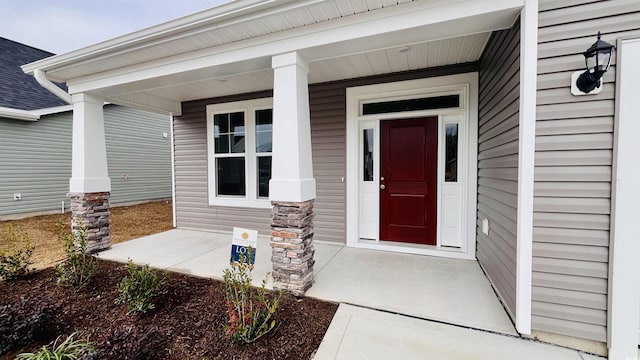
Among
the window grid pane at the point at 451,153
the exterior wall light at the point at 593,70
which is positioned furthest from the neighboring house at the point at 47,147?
the exterior wall light at the point at 593,70

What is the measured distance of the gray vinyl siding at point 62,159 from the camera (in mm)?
6570

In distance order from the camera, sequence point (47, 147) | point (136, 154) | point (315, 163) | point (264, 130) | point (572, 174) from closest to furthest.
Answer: point (572, 174) → point (315, 163) → point (264, 130) → point (47, 147) → point (136, 154)

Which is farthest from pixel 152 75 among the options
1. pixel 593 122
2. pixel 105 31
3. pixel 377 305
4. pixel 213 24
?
pixel 105 31

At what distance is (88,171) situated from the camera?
3.89 m

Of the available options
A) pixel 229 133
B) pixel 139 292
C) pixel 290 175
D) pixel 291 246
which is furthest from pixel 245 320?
pixel 229 133

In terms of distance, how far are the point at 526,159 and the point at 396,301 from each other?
161 cm

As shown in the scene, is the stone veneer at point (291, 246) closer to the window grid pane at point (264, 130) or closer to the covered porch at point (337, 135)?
the covered porch at point (337, 135)

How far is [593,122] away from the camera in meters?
1.78

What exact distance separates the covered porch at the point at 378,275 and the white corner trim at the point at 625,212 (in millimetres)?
633

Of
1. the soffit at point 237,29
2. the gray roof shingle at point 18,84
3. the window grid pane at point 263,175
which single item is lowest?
the window grid pane at point 263,175

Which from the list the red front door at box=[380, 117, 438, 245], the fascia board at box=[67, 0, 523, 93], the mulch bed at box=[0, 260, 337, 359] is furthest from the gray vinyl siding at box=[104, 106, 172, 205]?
the red front door at box=[380, 117, 438, 245]

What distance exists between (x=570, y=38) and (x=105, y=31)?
27.0 metres

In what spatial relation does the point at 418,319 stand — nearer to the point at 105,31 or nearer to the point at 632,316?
the point at 632,316

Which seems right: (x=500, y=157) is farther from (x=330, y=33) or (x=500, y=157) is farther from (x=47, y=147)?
(x=47, y=147)
